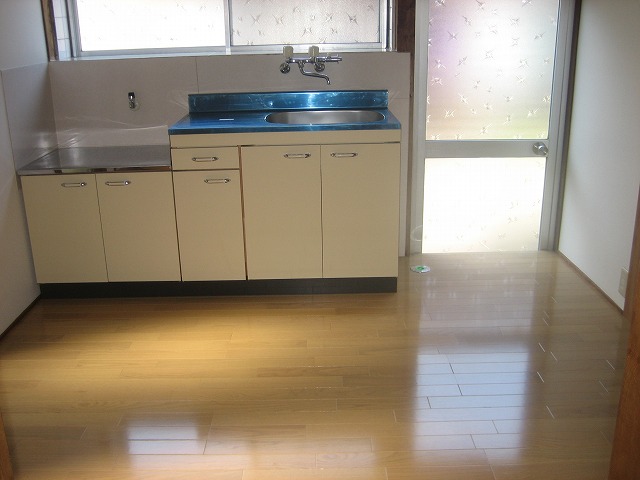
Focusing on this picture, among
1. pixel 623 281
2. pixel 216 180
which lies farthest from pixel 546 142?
pixel 216 180

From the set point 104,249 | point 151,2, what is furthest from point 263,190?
point 151,2

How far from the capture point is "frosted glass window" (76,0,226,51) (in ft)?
13.0

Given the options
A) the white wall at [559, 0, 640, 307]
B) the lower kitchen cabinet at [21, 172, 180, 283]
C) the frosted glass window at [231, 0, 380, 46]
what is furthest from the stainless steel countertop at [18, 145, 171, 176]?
the white wall at [559, 0, 640, 307]

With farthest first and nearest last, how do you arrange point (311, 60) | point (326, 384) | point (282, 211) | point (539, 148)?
point (539, 148) < point (311, 60) < point (282, 211) < point (326, 384)

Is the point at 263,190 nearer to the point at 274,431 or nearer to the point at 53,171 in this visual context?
the point at 53,171

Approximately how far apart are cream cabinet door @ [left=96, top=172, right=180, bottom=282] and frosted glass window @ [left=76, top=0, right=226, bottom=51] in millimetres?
966

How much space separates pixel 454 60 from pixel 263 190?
1401 millimetres

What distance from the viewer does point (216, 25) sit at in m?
4.00

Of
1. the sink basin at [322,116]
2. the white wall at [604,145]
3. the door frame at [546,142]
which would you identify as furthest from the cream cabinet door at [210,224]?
the white wall at [604,145]

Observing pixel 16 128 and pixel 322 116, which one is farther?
Answer: pixel 322 116

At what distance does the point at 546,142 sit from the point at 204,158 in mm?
2068

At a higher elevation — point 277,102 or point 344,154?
point 277,102

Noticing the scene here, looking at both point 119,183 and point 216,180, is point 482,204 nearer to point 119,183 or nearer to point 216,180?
point 216,180

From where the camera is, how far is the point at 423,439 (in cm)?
250
